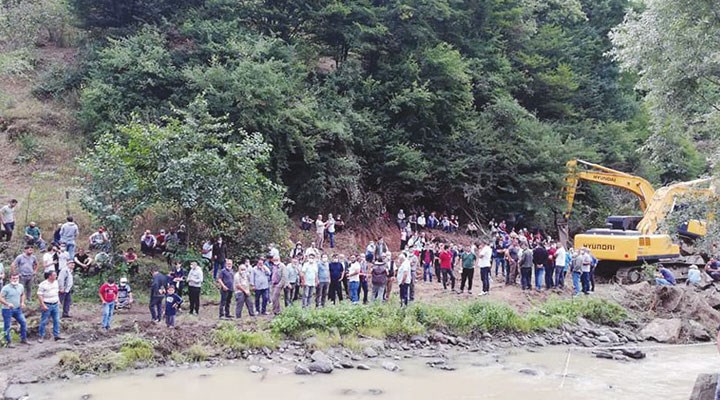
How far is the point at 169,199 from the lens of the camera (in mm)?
18125

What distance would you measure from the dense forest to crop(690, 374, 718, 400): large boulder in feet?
26.3

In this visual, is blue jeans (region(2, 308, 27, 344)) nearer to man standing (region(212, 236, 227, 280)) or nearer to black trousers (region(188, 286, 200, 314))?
black trousers (region(188, 286, 200, 314))

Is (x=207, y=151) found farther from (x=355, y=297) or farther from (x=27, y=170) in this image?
(x=27, y=170)

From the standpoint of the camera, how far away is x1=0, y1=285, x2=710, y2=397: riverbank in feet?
43.6

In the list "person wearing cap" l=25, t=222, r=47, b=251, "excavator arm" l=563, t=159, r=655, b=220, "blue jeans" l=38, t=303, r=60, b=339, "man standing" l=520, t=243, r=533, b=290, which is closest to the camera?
"blue jeans" l=38, t=303, r=60, b=339

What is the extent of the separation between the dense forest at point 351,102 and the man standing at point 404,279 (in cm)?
489

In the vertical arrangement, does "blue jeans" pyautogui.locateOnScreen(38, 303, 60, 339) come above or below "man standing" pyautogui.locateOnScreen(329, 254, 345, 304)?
below

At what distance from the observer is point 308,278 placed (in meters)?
16.8

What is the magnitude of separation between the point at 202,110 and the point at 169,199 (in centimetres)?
351

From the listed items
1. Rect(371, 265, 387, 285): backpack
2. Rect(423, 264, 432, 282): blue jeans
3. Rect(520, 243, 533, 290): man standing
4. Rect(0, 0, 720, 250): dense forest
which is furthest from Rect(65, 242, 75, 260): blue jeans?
Rect(520, 243, 533, 290): man standing

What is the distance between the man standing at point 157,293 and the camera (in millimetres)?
14898

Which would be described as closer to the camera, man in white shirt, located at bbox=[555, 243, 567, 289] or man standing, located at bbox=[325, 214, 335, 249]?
man in white shirt, located at bbox=[555, 243, 567, 289]

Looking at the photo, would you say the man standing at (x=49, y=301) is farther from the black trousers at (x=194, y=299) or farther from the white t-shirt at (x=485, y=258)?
the white t-shirt at (x=485, y=258)

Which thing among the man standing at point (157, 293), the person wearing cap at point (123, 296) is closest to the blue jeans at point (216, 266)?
the person wearing cap at point (123, 296)
